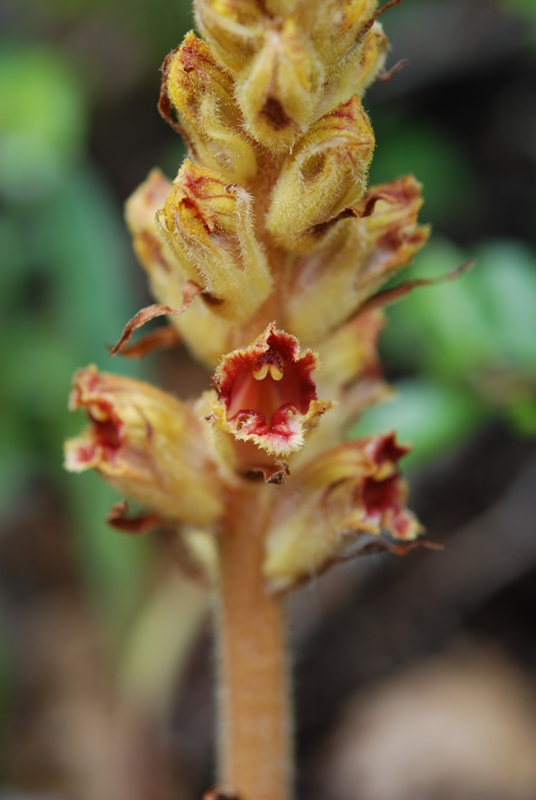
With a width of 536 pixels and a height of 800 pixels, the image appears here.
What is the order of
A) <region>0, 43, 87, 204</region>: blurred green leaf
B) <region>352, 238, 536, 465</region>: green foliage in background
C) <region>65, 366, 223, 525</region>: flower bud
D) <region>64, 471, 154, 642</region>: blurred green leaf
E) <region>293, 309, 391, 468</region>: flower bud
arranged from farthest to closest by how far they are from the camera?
<region>64, 471, 154, 642</region>: blurred green leaf → <region>0, 43, 87, 204</region>: blurred green leaf → <region>352, 238, 536, 465</region>: green foliage in background → <region>293, 309, 391, 468</region>: flower bud → <region>65, 366, 223, 525</region>: flower bud

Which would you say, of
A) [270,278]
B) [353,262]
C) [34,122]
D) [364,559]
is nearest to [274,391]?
[270,278]

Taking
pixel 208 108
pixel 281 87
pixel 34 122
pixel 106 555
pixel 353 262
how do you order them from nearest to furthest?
pixel 281 87 < pixel 208 108 < pixel 353 262 < pixel 34 122 < pixel 106 555

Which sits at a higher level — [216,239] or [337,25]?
[337,25]

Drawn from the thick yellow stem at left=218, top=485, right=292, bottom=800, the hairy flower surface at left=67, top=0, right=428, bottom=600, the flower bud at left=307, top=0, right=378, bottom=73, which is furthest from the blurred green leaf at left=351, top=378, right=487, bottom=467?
the flower bud at left=307, top=0, right=378, bottom=73

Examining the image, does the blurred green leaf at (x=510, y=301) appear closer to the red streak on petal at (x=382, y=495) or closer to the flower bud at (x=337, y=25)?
the red streak on petal at (x=382, y=495)

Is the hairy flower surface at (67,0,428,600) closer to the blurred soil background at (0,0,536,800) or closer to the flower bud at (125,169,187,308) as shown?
the flower bud at (125,169,187,308)

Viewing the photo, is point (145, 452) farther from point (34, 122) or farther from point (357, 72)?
point (34, 122)
